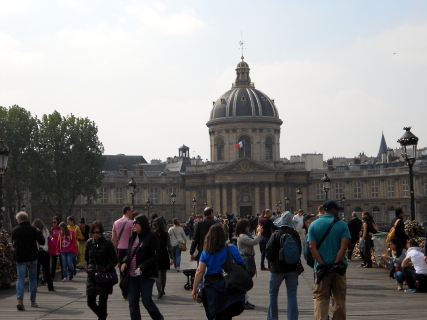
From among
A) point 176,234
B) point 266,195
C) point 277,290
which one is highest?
point 266,195

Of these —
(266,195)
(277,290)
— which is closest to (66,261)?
(277,290)

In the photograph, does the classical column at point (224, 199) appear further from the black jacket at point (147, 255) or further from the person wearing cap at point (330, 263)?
the person wearing cap at point (330, 263)

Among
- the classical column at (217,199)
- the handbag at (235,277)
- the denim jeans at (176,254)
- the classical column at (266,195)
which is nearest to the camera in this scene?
the handbag at (235,277)

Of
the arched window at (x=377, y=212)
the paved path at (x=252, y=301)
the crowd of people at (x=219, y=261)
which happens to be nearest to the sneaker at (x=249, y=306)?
the crowd of people at (x=219, y=261)

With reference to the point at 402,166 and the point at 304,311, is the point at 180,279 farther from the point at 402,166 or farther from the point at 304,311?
the point at 402,166

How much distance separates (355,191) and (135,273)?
8412cm

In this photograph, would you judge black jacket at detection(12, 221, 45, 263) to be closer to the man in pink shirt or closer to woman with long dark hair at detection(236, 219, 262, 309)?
the man in pink shirt

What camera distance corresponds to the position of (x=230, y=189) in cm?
9300

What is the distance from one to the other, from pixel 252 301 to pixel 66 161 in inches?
2246

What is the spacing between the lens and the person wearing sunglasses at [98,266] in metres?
12.4

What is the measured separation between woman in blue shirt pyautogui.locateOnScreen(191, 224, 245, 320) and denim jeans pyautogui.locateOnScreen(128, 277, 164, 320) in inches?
71.2

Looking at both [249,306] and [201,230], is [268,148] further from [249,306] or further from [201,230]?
[249,306]

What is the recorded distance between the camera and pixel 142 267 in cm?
1187

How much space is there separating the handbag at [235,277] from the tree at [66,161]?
6048 centimetres
